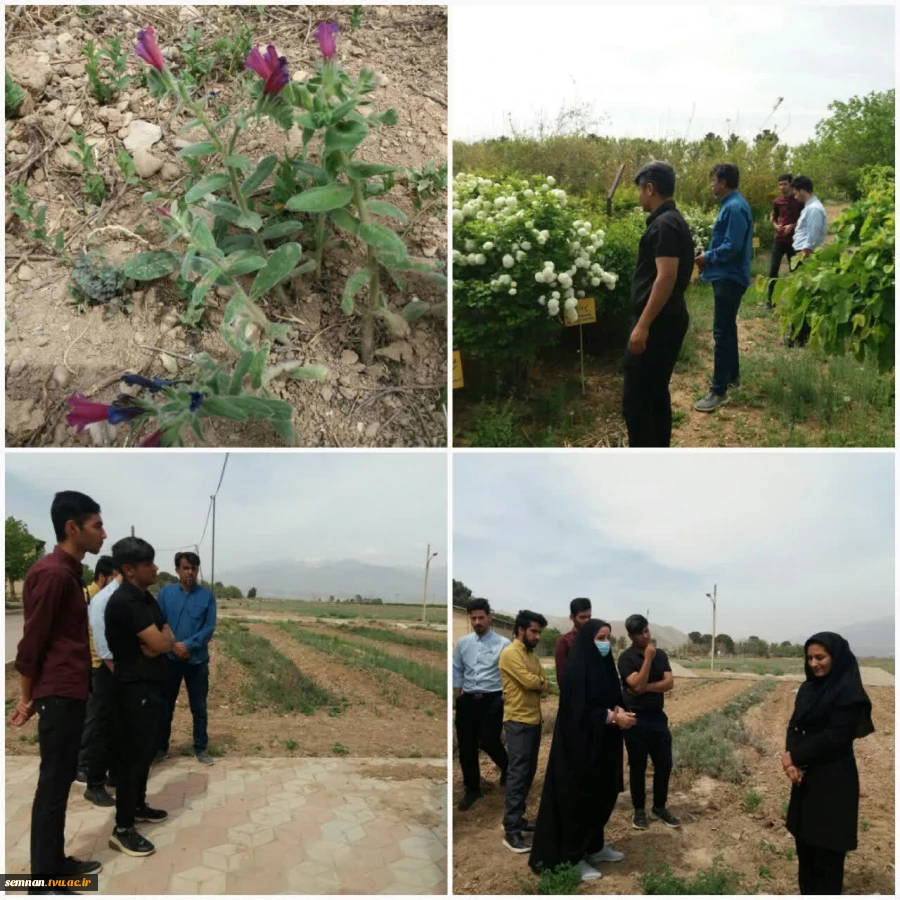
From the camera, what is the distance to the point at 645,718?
3.34 m

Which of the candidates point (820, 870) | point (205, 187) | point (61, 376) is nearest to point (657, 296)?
point (205, 187)

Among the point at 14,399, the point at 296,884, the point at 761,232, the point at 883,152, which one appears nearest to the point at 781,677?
the point at 761,232

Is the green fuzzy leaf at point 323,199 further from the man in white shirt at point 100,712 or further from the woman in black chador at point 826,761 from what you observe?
the woman in black chador at point 826,761

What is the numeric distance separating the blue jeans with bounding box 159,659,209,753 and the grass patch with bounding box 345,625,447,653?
4.63 feet

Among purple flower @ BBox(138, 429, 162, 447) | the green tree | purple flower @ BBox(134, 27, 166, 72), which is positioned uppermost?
purple flower @ BBox(134, 27, 166, 72)

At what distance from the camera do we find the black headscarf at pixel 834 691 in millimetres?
2615

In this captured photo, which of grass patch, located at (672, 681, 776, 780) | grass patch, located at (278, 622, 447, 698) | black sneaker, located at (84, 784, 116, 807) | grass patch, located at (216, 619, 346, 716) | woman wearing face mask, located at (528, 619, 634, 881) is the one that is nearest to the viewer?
woman wearing face mask, located at (528, 619, 634, 881)

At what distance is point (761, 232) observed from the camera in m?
4.36

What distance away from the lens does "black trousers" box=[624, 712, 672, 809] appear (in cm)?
323

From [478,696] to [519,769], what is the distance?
0.42 metres

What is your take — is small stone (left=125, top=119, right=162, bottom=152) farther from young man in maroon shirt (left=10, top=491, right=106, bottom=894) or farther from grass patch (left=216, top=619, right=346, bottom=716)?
grass patch (left=216, top=619, right=346, bottom=716)

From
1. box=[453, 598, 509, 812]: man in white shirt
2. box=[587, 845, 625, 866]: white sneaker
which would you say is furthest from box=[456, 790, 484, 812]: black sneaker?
box=[587, 845, 625, 866]: white sneaker

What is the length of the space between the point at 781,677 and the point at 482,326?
2.92 meters

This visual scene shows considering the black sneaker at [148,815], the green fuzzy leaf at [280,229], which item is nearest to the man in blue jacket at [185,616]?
the black sneaker at [148,815]
